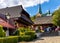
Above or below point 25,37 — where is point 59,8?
above

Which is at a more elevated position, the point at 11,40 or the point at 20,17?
the point at 20,17

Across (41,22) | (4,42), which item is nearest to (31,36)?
(4,42)

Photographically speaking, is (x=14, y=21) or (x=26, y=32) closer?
(x=26, y=32)

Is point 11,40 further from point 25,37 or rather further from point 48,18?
point 48,18

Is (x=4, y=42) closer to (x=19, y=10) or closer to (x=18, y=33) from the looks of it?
(x=18, y=33)

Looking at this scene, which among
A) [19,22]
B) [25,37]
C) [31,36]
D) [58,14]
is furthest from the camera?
[58,14]

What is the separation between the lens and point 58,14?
187 ft

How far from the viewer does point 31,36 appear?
107 ft

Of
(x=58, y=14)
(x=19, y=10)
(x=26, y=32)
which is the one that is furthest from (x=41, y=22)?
(x=26, y=32)

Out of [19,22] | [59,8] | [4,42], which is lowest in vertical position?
[4,42]

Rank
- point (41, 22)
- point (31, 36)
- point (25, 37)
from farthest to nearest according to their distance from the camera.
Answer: point (41, 22) → point (31, 36) → point (25, 37)

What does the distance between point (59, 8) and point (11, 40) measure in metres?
36.8

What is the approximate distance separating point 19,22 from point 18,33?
40.1ft

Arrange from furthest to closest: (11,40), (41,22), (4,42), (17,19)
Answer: (41,22)
(17,19)
(11,40)
(4,42)
